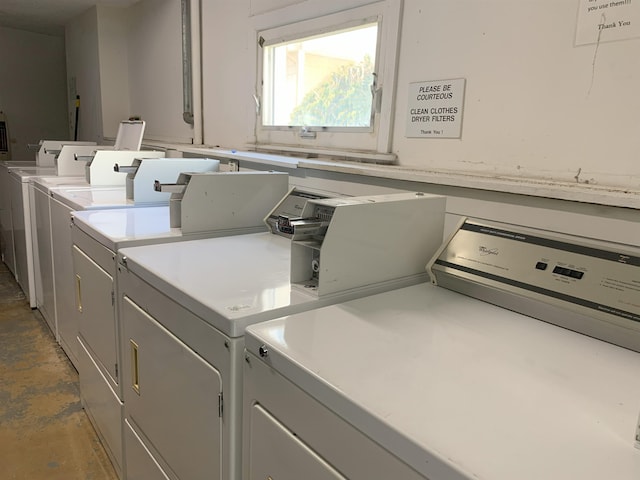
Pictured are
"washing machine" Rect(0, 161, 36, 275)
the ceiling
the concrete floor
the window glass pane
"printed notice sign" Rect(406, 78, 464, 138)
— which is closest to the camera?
"printed notice sign" Rect(406, 78, 464, 138)

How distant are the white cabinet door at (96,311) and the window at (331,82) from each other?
3.72 ft

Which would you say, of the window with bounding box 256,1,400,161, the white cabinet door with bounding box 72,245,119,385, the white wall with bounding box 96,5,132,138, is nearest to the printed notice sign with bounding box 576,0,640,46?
the window with bounding box 256,1,400,161

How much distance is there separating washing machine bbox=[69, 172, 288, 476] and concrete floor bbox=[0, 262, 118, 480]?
0.30ft

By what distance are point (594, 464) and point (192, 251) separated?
1.33 metres

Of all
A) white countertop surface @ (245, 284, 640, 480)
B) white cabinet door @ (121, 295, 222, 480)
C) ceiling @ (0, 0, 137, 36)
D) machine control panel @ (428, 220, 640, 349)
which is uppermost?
ceiling @ (0, 0, 137, 36)

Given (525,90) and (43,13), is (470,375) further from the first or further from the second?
(43,13)

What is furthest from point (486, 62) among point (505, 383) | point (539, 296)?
point (505, 383)

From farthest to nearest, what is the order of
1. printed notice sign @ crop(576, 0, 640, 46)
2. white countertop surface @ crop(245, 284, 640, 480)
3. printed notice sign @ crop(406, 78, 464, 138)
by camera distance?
1. printed notice sign @ crop(406, 78, 464, 138)
2. printed notice sign @ crop(576, 0, 640, 46)
3. white countertop surface @ crop(245, 284, 640, 480)

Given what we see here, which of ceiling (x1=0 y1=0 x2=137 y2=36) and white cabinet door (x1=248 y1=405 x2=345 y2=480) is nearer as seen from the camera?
white cabinet door (x1=248 y1=405 x2=345 y2=480)

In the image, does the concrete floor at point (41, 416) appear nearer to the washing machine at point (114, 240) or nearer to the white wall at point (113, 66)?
the washing machine at point (114, 240)

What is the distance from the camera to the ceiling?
177 inches

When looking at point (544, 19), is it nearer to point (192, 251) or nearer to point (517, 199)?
point (517, 199)

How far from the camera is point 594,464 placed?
0.65 m

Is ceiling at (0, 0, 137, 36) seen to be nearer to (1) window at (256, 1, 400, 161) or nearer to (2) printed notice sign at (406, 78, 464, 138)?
(1) window at (256, 1, 400, 161)
